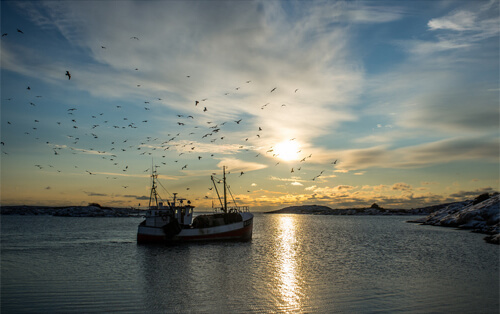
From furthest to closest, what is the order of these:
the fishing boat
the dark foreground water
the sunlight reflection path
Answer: the fishing boat
the sunlight reflection path
the dark foreground water

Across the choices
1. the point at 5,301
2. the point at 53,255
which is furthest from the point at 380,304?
the point at 53,255

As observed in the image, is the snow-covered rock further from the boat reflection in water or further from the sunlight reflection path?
the boat reflection in water

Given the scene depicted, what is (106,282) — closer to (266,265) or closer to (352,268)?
(266,265)

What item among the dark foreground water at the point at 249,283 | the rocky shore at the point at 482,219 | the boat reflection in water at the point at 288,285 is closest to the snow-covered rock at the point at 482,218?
the rocky shore at the point at 482,219

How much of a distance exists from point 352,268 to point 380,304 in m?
12.2

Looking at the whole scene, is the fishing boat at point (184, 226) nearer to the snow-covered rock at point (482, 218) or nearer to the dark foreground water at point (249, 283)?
the dark foreground water at point (249, 283)

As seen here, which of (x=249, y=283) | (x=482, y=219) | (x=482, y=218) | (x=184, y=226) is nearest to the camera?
(x=249, y=283)

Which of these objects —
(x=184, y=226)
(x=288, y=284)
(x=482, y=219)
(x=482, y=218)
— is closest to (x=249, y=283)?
(x=288, y=284)

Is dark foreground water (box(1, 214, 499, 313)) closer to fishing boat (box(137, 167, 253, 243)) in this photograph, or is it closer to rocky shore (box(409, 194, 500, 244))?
fishing boat (box(137, 167, 253, 243))

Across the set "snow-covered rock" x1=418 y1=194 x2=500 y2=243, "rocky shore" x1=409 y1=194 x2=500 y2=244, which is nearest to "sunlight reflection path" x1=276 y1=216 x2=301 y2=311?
"rocky shore" x1=409 y1=194 x2=500 y2=244

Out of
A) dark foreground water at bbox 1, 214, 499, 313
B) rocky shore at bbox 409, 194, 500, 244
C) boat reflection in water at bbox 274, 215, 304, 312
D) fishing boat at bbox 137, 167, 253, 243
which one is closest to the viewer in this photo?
dark foreground water at bbox 1, 214, 499, 313

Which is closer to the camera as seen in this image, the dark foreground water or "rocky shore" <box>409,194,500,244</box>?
the dark foreground water

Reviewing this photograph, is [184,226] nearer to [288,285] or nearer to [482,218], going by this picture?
[288,285]

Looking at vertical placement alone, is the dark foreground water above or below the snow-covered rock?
below
